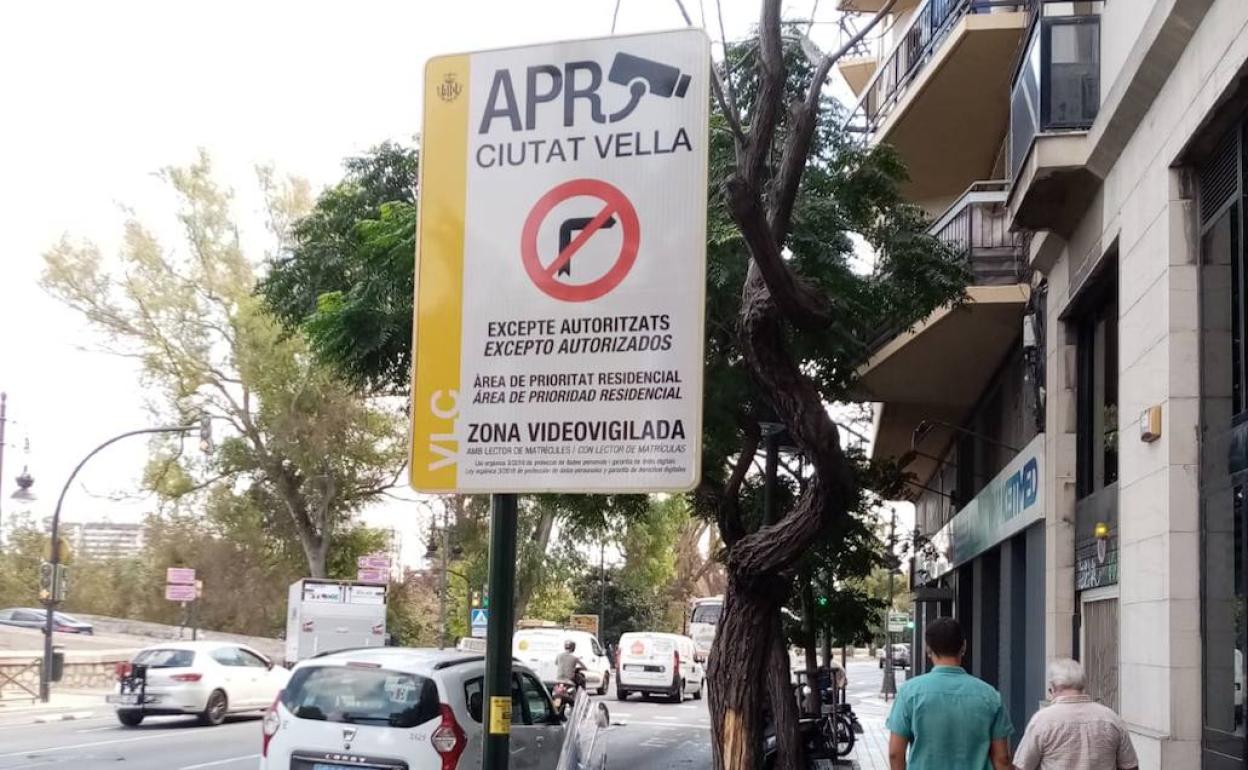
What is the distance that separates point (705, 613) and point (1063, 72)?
4213cm

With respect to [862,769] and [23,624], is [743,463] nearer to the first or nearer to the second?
[862,769]

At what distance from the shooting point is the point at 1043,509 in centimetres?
1411

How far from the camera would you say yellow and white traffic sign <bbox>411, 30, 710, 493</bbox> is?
3686 millimetres

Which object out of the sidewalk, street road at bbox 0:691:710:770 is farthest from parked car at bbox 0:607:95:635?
the sidewalk

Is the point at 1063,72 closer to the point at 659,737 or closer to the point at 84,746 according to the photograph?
the point at 659,737

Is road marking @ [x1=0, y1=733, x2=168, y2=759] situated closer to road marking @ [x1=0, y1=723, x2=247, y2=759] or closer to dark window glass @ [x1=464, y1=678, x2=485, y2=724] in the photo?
road marking @ [x1=0, y1=723, x2=247, y2=759]

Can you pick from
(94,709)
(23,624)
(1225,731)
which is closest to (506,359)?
(1225,731)

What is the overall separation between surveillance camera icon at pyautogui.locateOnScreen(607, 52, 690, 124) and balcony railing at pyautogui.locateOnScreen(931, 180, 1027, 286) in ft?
44.5

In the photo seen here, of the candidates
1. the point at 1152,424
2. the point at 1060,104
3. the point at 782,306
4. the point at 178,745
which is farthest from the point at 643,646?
the point at 782,306

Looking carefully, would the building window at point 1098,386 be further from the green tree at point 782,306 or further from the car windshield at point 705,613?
the car windshield at point 705,613

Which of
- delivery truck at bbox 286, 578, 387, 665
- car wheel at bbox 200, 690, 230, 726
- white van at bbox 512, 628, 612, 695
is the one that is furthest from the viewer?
delivery truck at bbox 286, 578, 387, 665

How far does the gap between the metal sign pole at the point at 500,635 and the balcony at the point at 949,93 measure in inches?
506

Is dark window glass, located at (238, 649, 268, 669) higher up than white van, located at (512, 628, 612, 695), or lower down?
higher up

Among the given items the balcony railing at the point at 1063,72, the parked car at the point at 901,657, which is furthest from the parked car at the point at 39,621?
the balcony railing at the point at 1063,72
